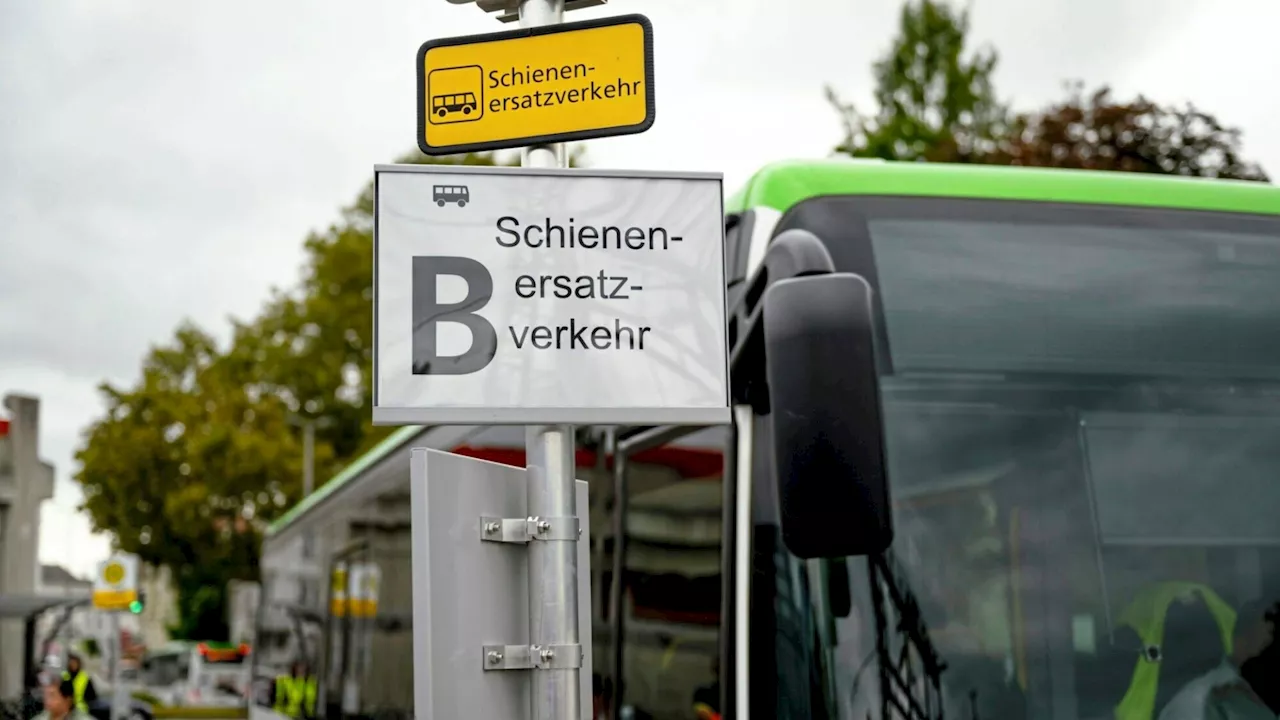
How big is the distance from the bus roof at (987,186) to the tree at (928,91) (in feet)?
92.1

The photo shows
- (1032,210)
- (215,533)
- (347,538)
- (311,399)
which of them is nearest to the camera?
(1032,210)

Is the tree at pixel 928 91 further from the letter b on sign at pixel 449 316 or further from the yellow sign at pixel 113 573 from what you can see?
the letter b on sign at pixel 449 316

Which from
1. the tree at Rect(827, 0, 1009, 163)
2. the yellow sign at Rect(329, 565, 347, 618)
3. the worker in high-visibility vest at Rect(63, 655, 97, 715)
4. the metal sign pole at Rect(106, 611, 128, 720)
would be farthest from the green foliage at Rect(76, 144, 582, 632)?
the yellow sign at Rect(329, 565, 347, 618)

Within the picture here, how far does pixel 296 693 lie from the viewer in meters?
14.3

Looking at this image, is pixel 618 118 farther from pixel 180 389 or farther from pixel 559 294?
pixel 180 389

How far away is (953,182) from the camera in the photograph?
15.8 feet

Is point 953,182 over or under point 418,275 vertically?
over

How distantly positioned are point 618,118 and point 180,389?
46920 mm

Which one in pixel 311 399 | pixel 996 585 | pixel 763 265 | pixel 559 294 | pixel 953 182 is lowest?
pixel 996 585

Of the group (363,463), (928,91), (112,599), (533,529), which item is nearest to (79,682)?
(112,599)

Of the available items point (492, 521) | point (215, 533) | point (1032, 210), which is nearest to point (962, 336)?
point (1032, 210)

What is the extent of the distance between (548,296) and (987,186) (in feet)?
6.04

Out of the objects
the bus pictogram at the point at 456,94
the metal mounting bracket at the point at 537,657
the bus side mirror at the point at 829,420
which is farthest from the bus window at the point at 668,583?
the bus pictogram at the point at 456,94

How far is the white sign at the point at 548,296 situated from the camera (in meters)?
3.43
